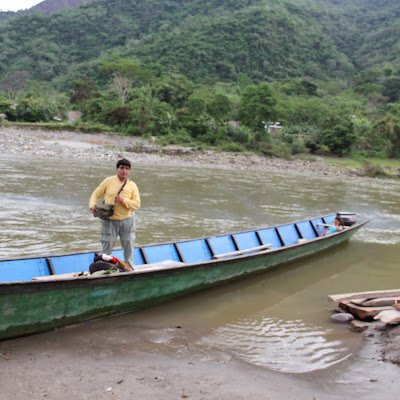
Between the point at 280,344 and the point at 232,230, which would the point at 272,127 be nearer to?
the point at 232,230

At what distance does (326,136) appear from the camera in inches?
1432

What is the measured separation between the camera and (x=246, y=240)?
9.34 m

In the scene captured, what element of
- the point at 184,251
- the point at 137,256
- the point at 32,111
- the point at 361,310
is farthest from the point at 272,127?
the point at 361,310

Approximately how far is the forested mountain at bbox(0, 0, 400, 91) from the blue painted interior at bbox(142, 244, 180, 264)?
223ft

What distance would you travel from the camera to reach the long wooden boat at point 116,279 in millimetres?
4819

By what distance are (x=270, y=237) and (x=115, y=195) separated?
481cm

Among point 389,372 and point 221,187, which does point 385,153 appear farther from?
point 389,372

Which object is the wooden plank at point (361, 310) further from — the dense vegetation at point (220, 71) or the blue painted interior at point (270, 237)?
the dense vegetation at point (220, 71)

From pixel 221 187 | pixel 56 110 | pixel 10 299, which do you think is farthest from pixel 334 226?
pixel 56 110

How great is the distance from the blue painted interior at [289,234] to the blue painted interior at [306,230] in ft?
0.75

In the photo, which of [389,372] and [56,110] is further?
[56,110]

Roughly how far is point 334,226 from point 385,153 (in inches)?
1183

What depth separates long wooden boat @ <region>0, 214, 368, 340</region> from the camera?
4.82 m

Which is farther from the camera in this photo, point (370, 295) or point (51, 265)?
point (370, 295)
